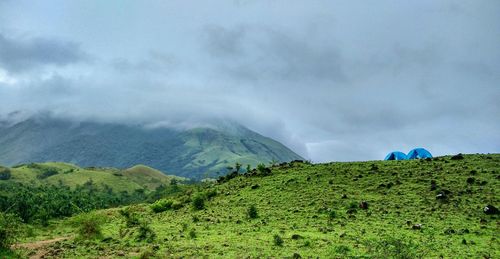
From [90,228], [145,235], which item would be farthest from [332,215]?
[90,228]

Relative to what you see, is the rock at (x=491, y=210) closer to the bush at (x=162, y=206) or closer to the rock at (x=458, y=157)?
the rock at (x=458, y=157)

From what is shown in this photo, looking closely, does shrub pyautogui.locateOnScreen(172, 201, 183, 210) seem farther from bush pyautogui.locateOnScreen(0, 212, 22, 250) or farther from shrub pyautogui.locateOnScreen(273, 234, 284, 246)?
shrub pyautogui.locateOnScreen(273, 234, 284, 246)

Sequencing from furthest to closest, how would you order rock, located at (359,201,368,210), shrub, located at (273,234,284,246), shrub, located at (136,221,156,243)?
rock, located at (359,201,368,210) → shrub, located at (136,221,156,243) → shrub, located at (273,234,284,246)

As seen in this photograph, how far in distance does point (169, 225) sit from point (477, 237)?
29759 millimetres

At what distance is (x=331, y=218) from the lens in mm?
41719

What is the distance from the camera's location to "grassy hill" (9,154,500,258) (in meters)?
31.4

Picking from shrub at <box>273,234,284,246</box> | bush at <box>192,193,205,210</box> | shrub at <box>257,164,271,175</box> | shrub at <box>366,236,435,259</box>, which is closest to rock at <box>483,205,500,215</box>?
shrub at <box>366,236,435,259</box>

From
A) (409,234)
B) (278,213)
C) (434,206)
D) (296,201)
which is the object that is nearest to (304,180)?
(296,201)

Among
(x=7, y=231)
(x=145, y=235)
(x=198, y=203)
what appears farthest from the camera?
(x=198, y=203)

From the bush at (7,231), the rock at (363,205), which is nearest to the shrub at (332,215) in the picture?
the rock at (363,205)

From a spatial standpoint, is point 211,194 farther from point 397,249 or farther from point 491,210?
point 397,249

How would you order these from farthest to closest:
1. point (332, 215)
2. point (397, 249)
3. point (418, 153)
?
point (418, 153)
point (332, 215)
point (397, 249)

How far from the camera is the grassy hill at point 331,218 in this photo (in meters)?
31.4

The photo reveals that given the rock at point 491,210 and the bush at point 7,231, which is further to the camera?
the rock at point 491,210
